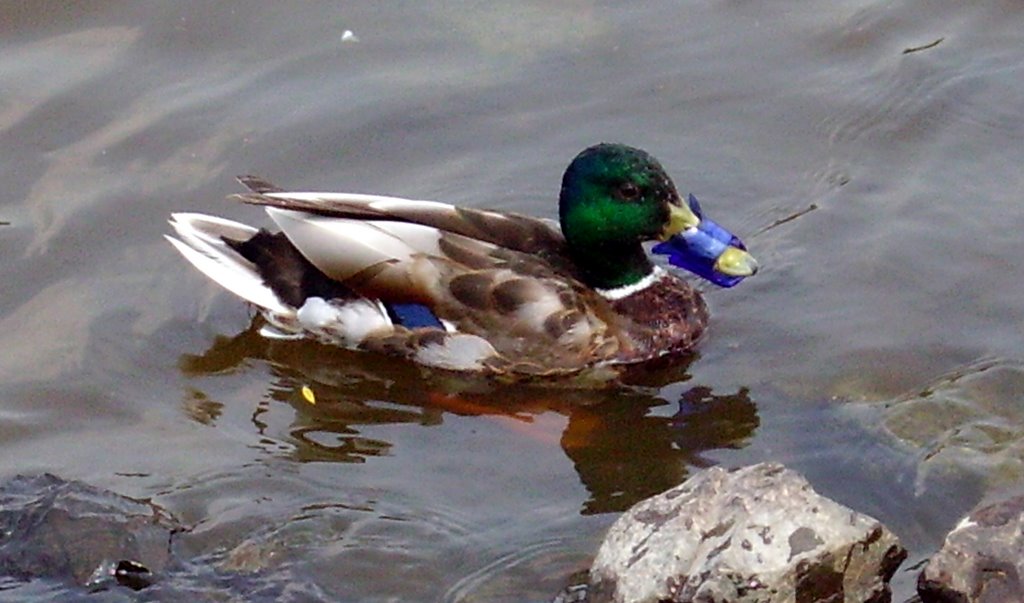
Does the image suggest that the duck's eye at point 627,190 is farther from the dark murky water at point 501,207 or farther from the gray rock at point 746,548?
the gray rock at point 746,548

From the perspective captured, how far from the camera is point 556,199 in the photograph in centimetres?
827

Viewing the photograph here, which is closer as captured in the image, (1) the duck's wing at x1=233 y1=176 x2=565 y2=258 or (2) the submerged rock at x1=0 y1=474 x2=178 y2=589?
(2) the submerged rock at x1=0 y1=474 x2=178 y2=589

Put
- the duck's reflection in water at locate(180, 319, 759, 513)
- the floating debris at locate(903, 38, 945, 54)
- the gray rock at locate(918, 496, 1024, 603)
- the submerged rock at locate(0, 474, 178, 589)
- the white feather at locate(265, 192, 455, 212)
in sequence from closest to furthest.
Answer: the gray rock at locate(918, 496, 1024, 603), the submerged rock at locate(0, 474, 178, 589), the duck's reflection in water at locate(180, 319, 759, 513), the white feather at locate(265, 192, 455, 212), the floating debris at locate(903, 38, 945, 54)

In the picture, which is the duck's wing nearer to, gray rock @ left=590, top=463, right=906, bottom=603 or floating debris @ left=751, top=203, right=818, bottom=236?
floating debris @ left=751, top=203, right=818, bottom=236

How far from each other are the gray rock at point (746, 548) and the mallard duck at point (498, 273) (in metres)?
2.18

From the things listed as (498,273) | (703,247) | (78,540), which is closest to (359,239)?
(498,273)

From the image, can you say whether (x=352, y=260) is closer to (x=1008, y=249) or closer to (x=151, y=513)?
(x=151, y=513)

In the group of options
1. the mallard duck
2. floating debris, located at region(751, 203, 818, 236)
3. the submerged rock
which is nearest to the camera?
the submerged rock

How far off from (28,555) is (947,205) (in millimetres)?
4335

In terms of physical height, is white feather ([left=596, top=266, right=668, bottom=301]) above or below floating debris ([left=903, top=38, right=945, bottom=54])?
below

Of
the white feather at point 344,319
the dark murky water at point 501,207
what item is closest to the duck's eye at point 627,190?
the dark murky water at point 501,207

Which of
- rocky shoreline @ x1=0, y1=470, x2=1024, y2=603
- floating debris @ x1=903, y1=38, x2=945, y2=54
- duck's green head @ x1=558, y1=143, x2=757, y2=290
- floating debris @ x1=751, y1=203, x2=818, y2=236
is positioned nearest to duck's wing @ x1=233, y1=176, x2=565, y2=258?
duck's green head @ x1=558, y1=143, x2=757, y2=290

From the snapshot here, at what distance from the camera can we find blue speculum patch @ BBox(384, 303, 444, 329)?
7.22m

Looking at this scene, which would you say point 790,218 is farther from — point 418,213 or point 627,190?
point 418,213
